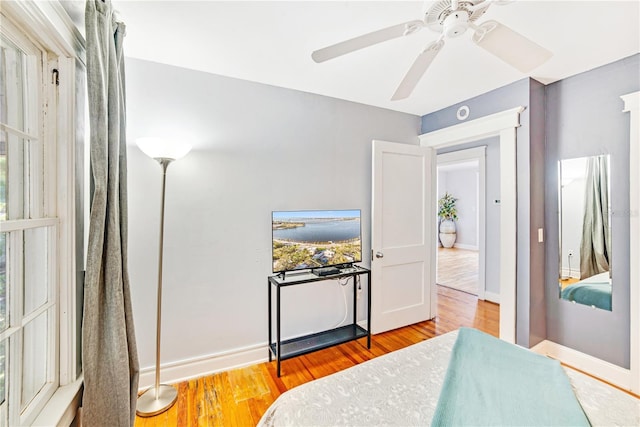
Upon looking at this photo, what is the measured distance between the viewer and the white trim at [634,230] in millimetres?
1886

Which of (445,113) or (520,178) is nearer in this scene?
(520,178)

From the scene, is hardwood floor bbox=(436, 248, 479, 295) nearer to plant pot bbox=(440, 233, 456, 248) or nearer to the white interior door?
plant pot bbox=(440, 233, 456, 248)

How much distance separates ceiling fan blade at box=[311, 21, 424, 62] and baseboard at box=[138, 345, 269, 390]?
226cm

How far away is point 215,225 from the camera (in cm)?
220

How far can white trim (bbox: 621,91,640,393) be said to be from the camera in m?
1.89

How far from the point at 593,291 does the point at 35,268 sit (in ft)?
11.5

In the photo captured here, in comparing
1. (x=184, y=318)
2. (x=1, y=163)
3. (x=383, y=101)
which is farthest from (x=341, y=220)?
(x=1, y=163)

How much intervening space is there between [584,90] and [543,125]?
0.33 metres

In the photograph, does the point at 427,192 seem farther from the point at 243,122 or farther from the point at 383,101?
the point at 243,122

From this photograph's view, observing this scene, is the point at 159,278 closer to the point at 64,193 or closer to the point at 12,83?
the point at 64,193

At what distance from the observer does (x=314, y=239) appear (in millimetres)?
2445

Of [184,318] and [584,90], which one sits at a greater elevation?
[584,90]

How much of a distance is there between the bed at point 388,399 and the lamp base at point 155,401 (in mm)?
1156

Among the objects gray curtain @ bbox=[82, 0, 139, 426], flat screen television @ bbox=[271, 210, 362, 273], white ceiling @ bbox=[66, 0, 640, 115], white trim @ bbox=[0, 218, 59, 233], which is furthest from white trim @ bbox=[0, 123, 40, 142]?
flat screen television @ bbox=[271, 210, 362, 273]
